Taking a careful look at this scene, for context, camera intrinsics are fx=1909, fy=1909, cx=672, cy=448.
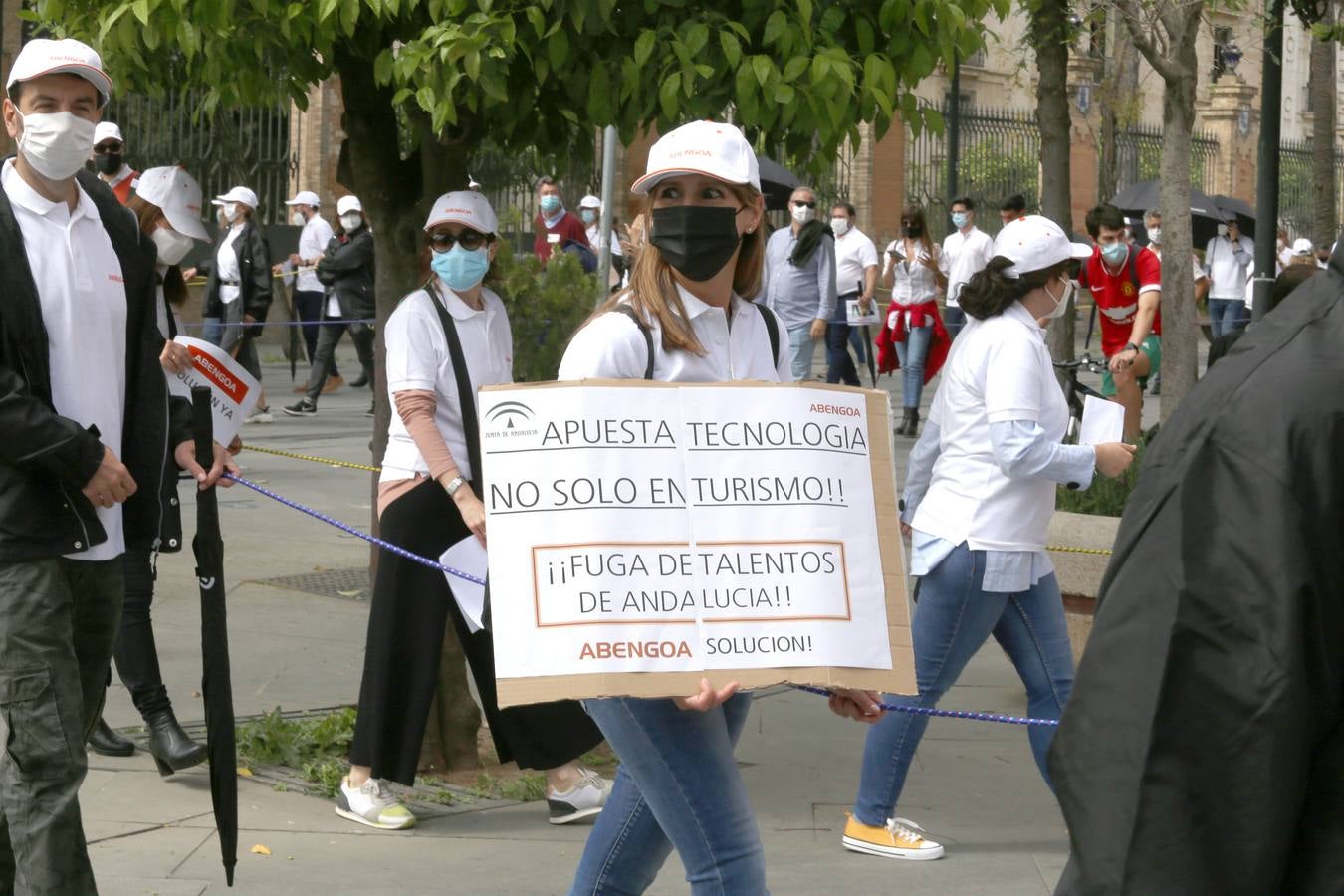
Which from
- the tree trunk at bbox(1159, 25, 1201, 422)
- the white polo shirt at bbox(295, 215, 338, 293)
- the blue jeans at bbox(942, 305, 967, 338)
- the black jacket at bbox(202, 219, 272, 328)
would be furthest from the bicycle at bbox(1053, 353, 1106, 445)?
the white polo shirt at bbox(295, 215, 338, 293)

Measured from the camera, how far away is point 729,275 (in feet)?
12.3

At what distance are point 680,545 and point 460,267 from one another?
2549 mm

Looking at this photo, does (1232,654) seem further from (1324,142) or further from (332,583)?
(1324,142)

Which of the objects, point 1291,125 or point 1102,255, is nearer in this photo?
point 1102,255

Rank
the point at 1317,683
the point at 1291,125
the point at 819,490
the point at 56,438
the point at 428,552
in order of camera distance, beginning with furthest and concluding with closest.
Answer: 1. the point at 1291,125
2. the point at 428,552
3. the point at 56,438
4. the point at 819,490
5. the point at 1317,683

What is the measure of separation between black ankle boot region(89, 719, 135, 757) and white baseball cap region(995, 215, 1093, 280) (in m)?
3.24

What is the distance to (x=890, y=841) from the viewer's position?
217 inches

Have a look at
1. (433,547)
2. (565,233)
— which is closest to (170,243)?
(433,547)

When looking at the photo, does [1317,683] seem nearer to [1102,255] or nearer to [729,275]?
[729,275]

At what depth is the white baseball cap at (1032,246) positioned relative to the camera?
5.49 m

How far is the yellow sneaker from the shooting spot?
5500mm

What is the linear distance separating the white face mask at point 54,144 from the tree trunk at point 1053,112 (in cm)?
891

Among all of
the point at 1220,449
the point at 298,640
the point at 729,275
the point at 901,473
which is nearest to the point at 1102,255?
the point at 901,473

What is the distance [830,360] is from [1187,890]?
14.7 meters
